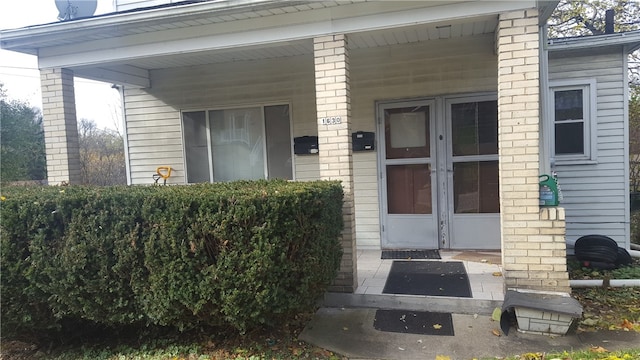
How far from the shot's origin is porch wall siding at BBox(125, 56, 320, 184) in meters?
6.13

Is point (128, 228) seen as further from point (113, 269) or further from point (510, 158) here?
point (510, 158)

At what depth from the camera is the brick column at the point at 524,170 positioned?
3.69 meters

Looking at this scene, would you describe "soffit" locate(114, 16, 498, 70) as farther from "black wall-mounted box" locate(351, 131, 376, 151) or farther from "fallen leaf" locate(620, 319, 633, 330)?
"fallen leaf" locate(620, 319, 633, 330)

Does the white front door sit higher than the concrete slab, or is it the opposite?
the white front door

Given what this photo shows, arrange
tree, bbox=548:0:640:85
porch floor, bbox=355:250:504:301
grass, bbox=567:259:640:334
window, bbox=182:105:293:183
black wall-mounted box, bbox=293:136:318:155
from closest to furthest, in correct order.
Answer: grass, bbox=567:259:640:334, porch floor, bbox=355:250:504:301, black wall-mounted box, bbox=293:136:318:155, window, bbox=182:105:293:183, tree, bbox=548:0:640:85

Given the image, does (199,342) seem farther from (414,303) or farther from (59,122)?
(59,122)

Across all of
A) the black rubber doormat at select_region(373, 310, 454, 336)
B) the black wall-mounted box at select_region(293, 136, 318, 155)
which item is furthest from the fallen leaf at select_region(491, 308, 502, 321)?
the black wall-mounted box at select_region(293, 136, 318, 155)

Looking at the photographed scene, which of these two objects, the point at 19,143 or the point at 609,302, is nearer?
the point at 609,302

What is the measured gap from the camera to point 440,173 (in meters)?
5.70

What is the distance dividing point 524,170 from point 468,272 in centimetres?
149

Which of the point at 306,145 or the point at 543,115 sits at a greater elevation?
the point at 543,115

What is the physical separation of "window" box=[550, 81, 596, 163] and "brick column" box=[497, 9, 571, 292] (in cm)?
255

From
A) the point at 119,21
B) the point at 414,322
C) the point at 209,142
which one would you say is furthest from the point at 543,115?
the point at 119,21

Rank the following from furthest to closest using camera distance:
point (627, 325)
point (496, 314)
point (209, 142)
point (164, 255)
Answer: point (209, 142)
point (496, 314)
point (627, 325)
point (164, 255)
